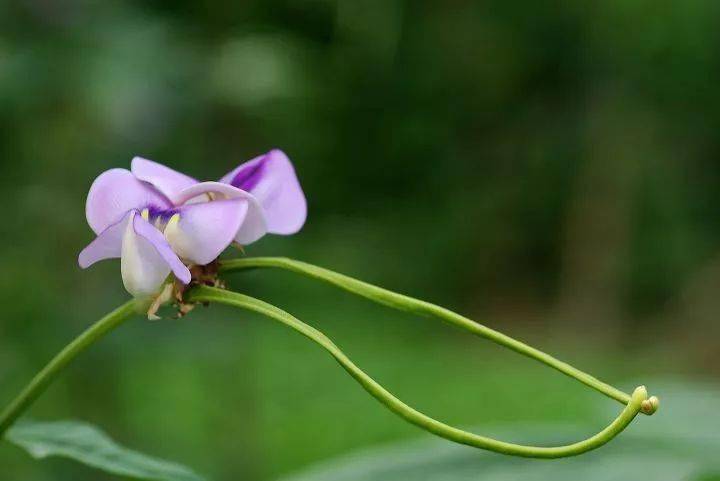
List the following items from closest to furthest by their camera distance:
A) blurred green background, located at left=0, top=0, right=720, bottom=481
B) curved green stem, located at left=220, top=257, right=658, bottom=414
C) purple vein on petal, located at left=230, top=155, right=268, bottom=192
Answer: curved green stem, located at left=220, top=257, right=658, bottom=414 → purple vein on petal, located at left=230, top=155, right=268, bottom=192 → blurred green background, located at left=0, top=0, right=720, bottom=481

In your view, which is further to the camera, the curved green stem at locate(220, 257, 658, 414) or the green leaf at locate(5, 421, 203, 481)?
the green leaf at locate(5, 421, 203, 481)

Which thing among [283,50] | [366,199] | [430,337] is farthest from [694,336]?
[283,50]

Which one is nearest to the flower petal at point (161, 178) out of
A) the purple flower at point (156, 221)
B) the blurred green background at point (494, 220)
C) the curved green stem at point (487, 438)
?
the purple flower at point (156, 221)

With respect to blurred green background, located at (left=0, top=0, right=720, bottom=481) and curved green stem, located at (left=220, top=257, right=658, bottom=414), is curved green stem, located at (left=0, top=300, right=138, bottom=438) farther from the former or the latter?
blurred green background, located at (left=0, top=0, right=720, bottom=481)

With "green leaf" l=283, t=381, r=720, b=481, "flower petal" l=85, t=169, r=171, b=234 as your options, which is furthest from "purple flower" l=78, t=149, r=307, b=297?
"green leaf" l=283, t=381, r=720, b=481

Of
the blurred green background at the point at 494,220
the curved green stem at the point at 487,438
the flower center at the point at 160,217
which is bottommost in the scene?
the curved green stem at the point at 487,438

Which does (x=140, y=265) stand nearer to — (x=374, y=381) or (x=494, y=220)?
(x=374, y=381)

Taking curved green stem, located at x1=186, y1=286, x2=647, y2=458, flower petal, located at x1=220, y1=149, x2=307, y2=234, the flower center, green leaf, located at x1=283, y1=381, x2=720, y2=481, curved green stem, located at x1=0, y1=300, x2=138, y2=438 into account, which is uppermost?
flower petal, located at x1=220, y1=149, x2=307, y2=234

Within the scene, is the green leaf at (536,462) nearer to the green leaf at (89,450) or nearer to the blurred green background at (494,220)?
the green leaf at (89,450)
